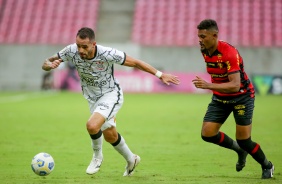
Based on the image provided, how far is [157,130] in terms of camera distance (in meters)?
14.2

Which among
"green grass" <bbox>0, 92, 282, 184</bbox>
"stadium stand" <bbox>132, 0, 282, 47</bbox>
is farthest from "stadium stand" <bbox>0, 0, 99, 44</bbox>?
"green grass" <bbox>0, 92, 282, 184</bbox>

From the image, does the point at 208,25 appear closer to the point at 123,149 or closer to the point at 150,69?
the point at 150,69

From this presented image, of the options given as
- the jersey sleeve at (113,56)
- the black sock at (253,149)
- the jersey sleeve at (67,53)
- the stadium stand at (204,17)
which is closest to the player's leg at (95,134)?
the jersey sleeve at (113,56)

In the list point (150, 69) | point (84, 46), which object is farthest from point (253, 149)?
point (84, 46)

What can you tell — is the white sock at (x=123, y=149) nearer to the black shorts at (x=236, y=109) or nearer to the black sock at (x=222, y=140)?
the black sock at (x=222, y=140)

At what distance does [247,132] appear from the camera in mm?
7918

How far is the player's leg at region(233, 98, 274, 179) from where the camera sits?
792 centimetres

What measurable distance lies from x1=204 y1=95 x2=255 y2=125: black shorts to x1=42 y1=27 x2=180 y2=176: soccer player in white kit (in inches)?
28.0

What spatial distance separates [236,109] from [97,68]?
2.06 metres

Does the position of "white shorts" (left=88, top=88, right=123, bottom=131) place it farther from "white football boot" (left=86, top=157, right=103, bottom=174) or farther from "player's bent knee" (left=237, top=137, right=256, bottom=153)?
"player's bent knee" (left=237, top=137, right=256, bottom=153)

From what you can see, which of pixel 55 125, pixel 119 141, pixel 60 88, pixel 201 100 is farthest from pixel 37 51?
pixel 119 141

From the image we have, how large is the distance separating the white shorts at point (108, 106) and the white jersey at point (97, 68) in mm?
78

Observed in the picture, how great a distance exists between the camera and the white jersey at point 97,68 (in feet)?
27.0

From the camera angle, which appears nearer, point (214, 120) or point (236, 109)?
point (236, 109)
